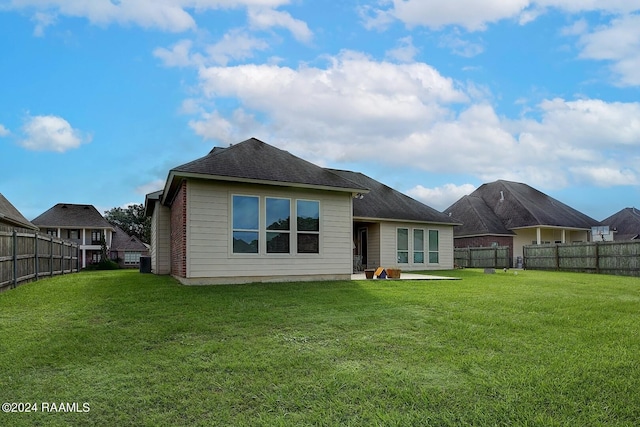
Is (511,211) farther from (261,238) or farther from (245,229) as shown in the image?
(245,229)

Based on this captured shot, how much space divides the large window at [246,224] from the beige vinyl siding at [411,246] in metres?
9.51

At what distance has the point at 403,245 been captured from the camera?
71.8 ft

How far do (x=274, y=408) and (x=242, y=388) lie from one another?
0.50 meters

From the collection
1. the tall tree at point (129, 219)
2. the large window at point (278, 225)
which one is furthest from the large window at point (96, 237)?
the large window at point (278, 225)

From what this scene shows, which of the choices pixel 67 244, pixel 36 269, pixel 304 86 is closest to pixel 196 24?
pixel 304 86

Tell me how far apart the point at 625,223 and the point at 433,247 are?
2582 cm

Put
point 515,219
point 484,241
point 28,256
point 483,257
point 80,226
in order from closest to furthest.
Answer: point 28,256, point 483,257, point 484,241, point 515,219, point 80,226

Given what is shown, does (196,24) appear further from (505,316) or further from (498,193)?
(498,193)

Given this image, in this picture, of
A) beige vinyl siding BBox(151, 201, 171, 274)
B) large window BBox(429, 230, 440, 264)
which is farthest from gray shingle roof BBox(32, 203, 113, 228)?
large window BBox(429, 230, 440, 264)

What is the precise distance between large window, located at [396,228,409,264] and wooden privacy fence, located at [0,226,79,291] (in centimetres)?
1484

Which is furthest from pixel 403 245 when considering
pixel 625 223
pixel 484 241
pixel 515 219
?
pixel 625 223

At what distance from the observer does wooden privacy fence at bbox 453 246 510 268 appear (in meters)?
27.0

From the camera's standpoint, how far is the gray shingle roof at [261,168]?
1228 centimetres

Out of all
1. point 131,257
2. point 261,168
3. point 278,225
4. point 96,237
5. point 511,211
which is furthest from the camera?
point 96,237
